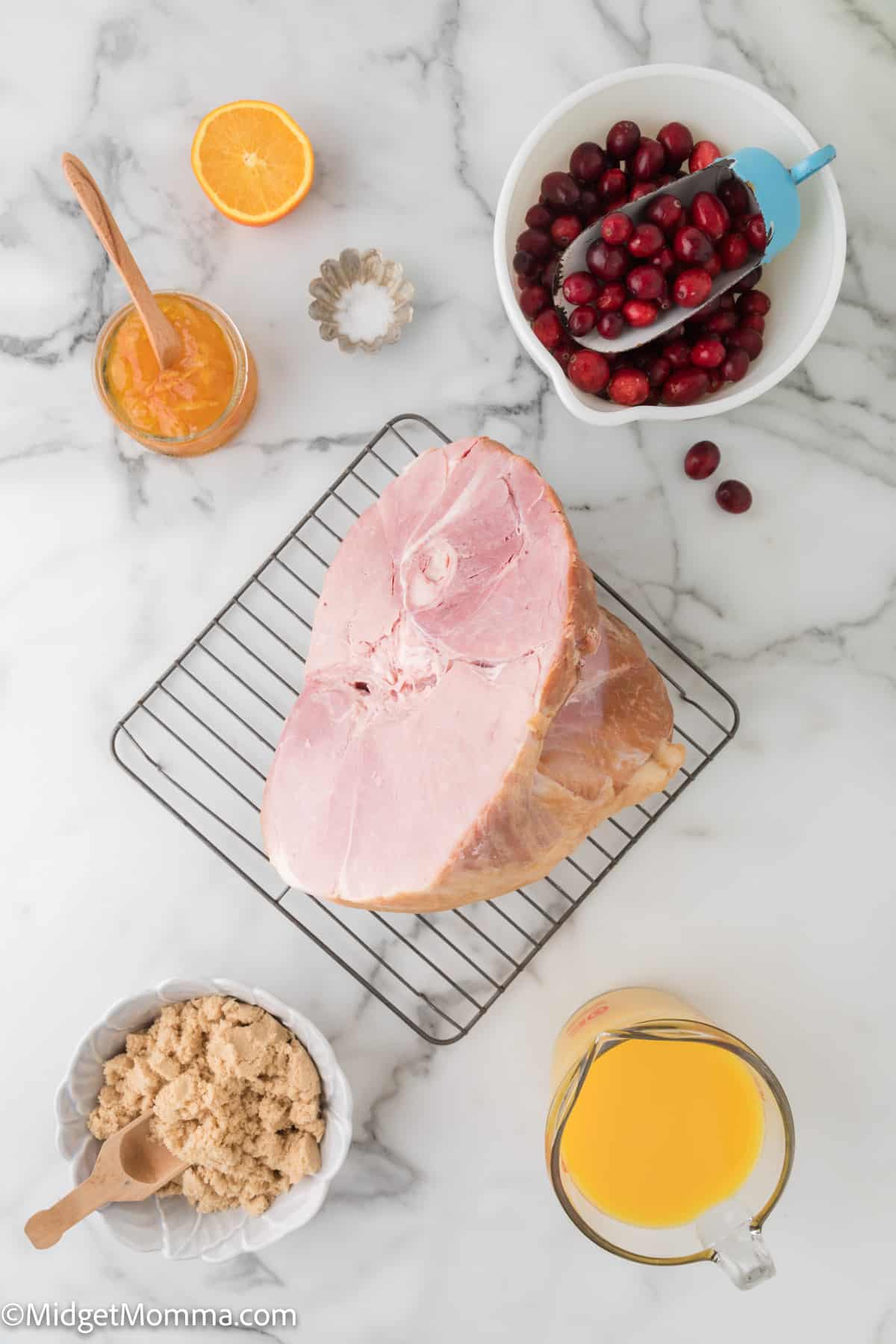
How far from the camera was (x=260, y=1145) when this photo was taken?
196 centimetres

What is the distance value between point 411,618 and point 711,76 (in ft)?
3.66

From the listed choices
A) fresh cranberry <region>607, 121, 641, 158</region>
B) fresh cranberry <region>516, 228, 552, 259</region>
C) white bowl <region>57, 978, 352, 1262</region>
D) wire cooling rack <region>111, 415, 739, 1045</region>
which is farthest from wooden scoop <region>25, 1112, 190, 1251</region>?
fresh cranberry <region>607, 121, 641, 158</region>

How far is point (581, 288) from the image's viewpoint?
1924 mm

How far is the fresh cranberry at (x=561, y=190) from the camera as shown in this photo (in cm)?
196

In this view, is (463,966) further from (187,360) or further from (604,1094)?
(187,360)

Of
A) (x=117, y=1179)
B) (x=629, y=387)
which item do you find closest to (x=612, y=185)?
(x=629, y=387)

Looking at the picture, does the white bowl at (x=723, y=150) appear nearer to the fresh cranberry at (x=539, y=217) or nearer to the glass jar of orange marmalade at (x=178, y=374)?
the fresh cranberry at (x=539, y=217)

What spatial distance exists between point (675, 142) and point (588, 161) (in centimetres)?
16

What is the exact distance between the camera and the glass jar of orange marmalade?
2.10 m

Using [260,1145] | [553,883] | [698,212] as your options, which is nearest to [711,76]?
[698,212]

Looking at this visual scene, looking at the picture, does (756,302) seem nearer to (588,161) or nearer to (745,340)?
(745,340)

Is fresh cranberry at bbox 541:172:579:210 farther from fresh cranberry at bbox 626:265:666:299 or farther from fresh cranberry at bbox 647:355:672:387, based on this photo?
fresh cranberry at bbox 647:355:672:387

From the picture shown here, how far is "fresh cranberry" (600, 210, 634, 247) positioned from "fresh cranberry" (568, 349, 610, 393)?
0.63 ft

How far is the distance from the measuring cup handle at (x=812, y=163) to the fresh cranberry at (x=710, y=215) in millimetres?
143
